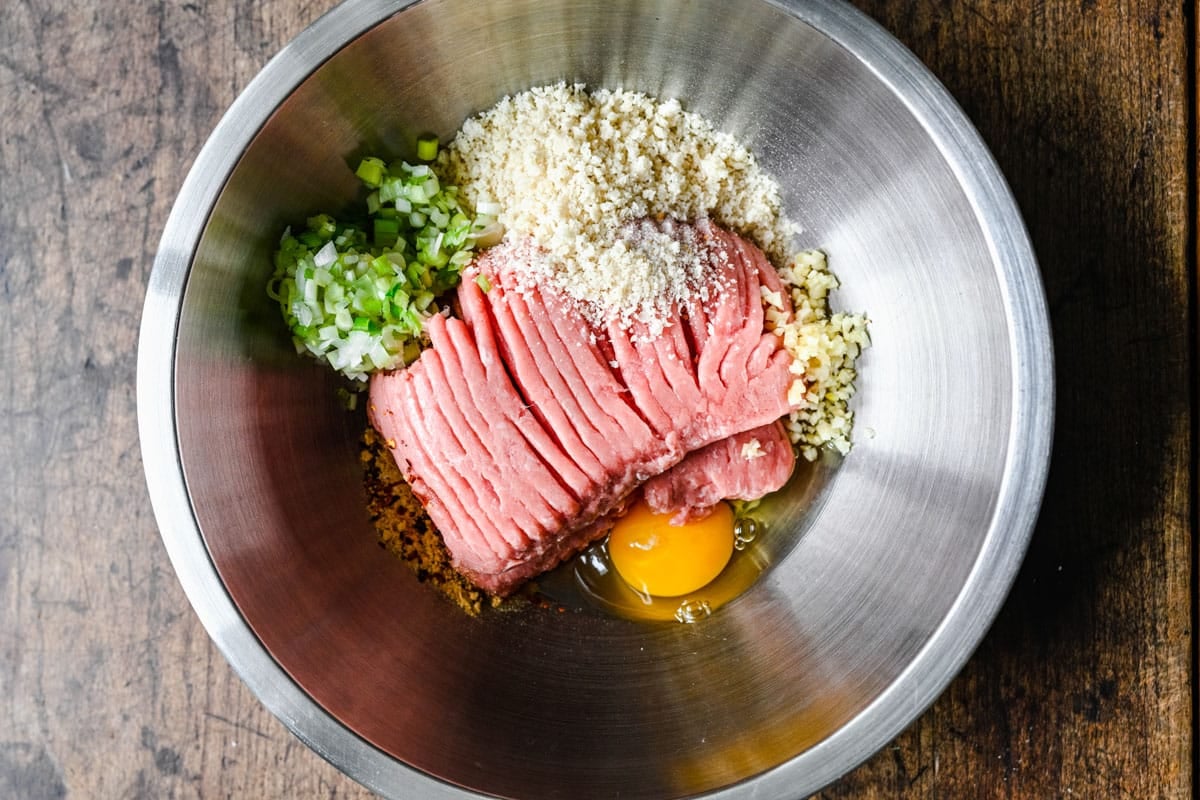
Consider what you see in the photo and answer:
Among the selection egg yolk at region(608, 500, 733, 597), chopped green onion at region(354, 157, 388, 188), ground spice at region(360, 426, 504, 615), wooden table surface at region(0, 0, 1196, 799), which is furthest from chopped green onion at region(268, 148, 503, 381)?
egg yolk at region(608, 500, 733, 597)

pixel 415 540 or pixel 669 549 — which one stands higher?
pixel 415 540

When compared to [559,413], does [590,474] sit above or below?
below

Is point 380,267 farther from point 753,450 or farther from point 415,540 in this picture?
point 753,450

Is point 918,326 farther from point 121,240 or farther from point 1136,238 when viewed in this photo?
point 121,240

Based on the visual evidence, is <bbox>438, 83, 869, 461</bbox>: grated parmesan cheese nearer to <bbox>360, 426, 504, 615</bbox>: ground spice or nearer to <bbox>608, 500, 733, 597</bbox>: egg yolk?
<bbox>608, 500, 733, 597</bbox>: egg yolk

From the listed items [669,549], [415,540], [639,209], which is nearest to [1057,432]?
[669,549]

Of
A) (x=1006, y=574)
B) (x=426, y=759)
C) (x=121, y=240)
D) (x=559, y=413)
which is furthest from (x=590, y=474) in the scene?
(x=121, y=240)

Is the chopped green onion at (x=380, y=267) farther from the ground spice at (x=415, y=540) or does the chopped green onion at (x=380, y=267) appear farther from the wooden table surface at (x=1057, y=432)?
the wooden table surface at (x=1057, y=432)
